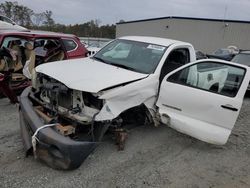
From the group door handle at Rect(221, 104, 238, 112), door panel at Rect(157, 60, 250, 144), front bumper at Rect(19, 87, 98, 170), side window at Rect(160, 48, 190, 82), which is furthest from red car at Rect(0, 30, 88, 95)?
door handle at Rect(221, 104, 238, 112)

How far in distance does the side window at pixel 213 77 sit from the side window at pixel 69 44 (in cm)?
388

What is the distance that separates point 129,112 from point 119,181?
55.3 inches

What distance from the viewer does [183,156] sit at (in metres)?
4.70

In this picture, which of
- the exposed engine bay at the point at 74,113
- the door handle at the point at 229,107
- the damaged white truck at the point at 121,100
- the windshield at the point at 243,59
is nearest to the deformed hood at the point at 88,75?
the damaged white truck at the point at 121,100

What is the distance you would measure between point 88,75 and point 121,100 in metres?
0.64

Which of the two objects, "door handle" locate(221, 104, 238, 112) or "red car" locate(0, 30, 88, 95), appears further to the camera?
"red car" locate(0, 30, 88, 95)

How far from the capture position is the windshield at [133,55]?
5086 mm

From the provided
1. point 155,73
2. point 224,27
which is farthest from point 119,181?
point 224,27

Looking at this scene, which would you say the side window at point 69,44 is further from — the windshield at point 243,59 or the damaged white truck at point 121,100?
the windshield at point 243,59

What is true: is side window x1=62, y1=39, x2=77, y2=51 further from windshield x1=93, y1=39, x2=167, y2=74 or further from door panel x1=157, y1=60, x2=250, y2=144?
door panel x1=157, y1=60, x2=250, y2=144

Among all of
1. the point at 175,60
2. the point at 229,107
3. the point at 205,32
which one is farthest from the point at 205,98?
the point at 205,32

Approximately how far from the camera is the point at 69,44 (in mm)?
8031

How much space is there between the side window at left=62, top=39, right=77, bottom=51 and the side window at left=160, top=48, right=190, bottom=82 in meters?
3.32

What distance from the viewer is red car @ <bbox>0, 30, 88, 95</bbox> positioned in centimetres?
670
